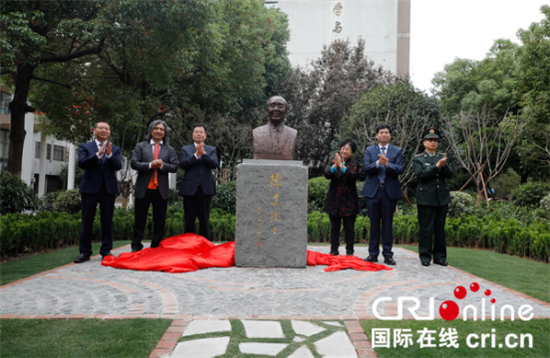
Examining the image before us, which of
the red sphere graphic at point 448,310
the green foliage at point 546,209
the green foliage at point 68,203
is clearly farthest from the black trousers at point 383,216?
the green foliage at point 68,203

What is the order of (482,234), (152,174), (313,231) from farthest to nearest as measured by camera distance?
(313,231) → (482,234) → (152,174)

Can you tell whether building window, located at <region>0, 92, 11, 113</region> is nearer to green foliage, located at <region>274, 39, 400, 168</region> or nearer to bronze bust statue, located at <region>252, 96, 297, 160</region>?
green foliage, located at <region>274, 39, 400, 168</region>

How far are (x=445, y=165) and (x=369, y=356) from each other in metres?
3.85

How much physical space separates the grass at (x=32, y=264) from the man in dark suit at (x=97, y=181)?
1.33ft

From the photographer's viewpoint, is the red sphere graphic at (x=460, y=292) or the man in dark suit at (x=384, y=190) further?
the man in dark suit at (x=384, y=190)

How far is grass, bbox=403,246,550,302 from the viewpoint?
4.58 metres

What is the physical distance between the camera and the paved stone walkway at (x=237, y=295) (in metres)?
3.36

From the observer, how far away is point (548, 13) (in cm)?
1409

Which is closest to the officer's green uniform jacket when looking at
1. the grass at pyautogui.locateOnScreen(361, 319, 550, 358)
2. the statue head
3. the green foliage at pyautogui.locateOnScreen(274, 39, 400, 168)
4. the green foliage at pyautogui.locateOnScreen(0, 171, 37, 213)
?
the statue head

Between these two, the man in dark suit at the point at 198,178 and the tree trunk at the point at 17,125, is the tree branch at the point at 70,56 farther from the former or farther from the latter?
the man in dark suit at the point at 198,178

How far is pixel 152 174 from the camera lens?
19.8 ft

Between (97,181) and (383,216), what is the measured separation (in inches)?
172

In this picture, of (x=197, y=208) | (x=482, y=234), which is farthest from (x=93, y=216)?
(x=482, y=234)

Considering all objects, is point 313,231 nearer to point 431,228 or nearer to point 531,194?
point 431,228
